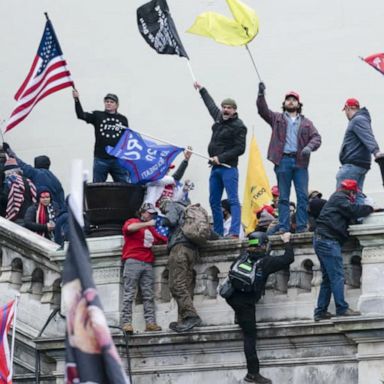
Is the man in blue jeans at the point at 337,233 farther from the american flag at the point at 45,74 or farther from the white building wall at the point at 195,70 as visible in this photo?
the white building wall at the point at 195,70

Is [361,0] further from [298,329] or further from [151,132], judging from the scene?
[298,329]

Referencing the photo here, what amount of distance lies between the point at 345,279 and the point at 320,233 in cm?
60

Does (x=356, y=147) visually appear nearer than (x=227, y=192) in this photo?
Yes

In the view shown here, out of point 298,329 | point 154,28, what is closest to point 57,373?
point 298,329

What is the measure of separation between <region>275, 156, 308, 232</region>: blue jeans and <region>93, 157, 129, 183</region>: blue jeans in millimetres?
2617

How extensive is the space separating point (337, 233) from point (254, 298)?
1062 mm

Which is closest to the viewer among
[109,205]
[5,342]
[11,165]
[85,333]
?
[85,333]

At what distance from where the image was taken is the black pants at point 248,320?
1792cm

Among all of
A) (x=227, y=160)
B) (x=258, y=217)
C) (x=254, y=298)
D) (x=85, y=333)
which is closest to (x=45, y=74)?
(x=258, y=217)

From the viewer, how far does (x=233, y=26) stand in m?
A: 20.4

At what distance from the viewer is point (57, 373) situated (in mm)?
19250

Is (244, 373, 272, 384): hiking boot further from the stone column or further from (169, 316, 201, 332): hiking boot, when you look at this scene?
the stone column

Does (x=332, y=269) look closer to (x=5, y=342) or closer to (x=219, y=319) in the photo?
(x=219, y=319)

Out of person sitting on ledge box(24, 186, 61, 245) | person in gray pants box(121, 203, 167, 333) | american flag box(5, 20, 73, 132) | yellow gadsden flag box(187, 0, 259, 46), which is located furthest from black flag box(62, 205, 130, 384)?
american flag box(5, 20, 73, 132)
